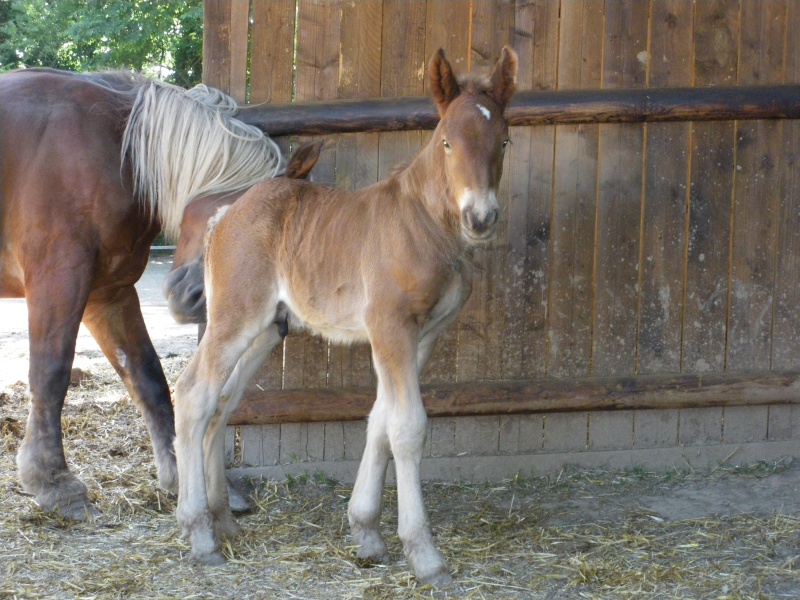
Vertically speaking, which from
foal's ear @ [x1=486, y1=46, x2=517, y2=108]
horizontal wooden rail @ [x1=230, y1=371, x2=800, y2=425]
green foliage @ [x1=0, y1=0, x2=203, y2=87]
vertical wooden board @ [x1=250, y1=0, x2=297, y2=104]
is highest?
green foliage @ [x1=0, y1=0, x2=203, y2=87]

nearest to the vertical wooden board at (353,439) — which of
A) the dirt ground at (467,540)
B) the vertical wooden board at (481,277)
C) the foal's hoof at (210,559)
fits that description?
the dirt ground at (467,540)

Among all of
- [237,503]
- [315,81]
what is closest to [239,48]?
[315,81]

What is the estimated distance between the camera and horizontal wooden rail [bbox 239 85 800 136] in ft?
14.8

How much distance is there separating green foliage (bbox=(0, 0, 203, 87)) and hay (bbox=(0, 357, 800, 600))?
44.2 ft

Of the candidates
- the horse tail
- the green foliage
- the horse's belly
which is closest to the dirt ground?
the horse's belly

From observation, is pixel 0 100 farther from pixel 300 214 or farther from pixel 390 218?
pixel 390 218

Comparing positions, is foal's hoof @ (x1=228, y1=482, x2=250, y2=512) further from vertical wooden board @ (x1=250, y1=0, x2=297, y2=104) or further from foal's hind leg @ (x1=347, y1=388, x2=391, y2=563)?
vertical wooden board @ (x1=250, y1=0, x2=297, y2=104)

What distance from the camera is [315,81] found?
4621mm

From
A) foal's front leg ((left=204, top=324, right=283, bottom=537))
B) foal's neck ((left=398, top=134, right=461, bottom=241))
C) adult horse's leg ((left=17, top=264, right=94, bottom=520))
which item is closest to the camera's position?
foal's neck ((left=398, top=134, right=461, bottom=241))

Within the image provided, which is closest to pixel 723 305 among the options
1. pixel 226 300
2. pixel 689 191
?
pixel 689 191

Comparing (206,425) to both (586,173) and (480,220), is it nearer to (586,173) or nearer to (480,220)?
(480,220)

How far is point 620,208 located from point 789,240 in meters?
0.96

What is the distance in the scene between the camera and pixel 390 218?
3.55 m

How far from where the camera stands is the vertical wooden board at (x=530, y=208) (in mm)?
4590
